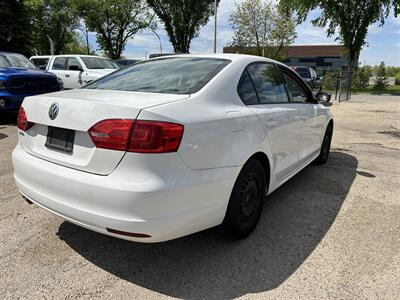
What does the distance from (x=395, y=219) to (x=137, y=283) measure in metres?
2.78

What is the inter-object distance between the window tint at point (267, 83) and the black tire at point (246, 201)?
740mm

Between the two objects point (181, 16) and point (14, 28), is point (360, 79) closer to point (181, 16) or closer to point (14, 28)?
point (181, 16)

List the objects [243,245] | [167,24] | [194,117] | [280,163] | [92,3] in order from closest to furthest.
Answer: [194,117] < [243,245] < [280,163] < [167,24] < [92,3]

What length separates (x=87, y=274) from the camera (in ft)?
9.00

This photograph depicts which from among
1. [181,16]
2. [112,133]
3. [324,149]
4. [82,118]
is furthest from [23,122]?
[181,16]

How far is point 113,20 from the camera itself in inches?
1538

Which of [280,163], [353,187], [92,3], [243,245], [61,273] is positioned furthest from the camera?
[92,3]

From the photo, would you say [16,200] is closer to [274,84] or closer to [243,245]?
[243,245]

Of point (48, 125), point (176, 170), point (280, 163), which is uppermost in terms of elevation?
point (48, 125)

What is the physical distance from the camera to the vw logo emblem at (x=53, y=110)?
2686 millimetres

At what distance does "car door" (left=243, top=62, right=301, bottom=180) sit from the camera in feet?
11.3

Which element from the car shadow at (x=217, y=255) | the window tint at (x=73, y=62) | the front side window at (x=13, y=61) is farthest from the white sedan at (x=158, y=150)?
the window tint at (x=73, y=62)

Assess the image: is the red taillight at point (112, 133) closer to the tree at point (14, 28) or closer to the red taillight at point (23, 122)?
the red taillight at point (23, 122)

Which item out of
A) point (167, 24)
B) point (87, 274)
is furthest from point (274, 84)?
point (167, 24)
